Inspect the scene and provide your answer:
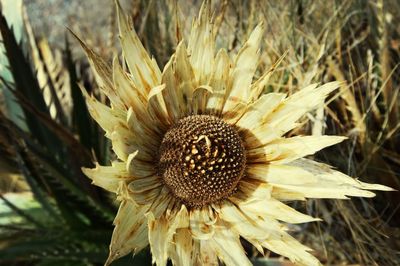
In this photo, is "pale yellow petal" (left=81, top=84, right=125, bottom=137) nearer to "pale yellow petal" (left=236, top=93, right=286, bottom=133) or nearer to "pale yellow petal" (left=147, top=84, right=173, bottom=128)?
"pale yellow petal" (left=147, top=84, right=173, bottom=128)

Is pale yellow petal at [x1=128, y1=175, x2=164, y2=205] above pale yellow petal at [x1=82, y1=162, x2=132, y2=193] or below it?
below

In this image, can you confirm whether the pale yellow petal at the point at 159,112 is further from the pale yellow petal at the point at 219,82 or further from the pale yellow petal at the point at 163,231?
the pale yellow petal at the point at 163,231

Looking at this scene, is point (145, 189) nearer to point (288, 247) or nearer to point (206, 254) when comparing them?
point (206, 254)

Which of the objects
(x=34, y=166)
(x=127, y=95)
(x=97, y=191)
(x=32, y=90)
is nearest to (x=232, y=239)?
(x=127, y=95)

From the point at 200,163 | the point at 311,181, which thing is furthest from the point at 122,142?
the point at 311,181

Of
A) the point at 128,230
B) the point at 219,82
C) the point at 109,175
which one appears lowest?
the point at 128,230

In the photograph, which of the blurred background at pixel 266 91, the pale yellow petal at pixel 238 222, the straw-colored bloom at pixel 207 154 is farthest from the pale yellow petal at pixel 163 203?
the blurred background at pixel 266 91

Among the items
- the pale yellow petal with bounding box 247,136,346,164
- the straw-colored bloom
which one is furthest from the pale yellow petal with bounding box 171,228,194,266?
the pale yellow petal with bounding box 247,136,346,164
